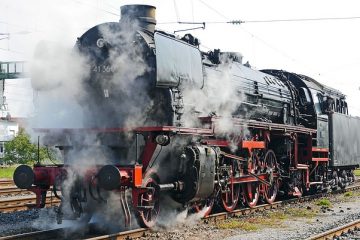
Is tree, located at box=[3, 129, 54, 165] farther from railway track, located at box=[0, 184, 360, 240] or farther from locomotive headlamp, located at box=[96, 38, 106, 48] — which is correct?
locomotive headlamp, located at box=[96, 38, 106, 48]

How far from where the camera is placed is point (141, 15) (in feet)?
28.1

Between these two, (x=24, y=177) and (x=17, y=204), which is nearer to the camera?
(x=24, y=177)

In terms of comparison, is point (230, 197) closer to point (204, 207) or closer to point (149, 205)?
point (204, 207)

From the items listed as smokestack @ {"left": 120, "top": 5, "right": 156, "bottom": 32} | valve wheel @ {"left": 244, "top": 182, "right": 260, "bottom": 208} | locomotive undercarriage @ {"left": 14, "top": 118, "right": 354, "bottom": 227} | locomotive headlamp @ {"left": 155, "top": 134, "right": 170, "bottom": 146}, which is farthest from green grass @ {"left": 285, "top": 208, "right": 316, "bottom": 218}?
smokestack @ {"left": 120, "top": 5, "right": 156, "bottom": 32}

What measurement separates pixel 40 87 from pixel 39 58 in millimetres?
498

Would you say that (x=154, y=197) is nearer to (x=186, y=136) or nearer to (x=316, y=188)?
(x=186, y=136)

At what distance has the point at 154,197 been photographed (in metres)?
8.03

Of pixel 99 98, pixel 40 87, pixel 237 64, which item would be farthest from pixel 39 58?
pixel 237 64

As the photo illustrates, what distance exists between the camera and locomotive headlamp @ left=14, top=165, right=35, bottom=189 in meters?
7.88

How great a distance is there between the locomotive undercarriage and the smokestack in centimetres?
194

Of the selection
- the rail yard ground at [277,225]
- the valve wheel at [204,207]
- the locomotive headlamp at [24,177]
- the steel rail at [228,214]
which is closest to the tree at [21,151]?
the steel rail at [228,214]

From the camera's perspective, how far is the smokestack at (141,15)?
8547mm

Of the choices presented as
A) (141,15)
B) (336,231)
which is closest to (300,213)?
(336,231)

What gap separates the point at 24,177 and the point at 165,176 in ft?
7.57
